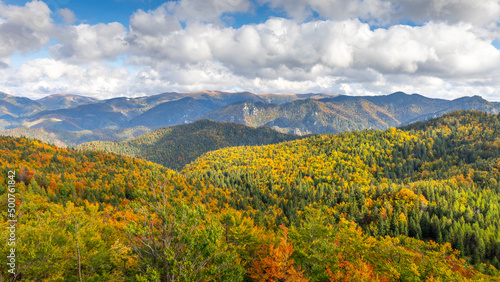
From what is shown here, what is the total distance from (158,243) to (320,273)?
26192 millimetres

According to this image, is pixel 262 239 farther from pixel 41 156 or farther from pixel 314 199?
pixel 41 156

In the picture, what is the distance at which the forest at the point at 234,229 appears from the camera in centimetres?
2256

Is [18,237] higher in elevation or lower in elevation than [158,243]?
lower

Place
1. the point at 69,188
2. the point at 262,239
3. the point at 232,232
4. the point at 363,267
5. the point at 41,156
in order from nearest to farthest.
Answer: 1. the point at 363,267
2. the point at 232,232
3. the point at 262,239
4. the point at 69,188
5. the point at 41,156

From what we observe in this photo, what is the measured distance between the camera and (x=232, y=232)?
40000 millimetres

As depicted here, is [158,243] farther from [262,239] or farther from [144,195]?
[262,239]

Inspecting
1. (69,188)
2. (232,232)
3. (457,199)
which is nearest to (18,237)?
(232,232)

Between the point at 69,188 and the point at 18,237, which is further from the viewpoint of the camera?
the point at 69,188

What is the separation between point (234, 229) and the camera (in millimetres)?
39250

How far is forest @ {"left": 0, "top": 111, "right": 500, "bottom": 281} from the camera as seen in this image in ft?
74.0

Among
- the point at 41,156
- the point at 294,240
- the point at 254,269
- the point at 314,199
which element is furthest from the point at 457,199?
the point at 41,156

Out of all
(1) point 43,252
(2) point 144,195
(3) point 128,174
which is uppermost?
(2) point 144,195

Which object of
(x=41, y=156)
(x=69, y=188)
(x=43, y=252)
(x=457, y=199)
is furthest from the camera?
(x=41, y=156)

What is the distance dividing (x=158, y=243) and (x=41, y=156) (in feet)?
733
